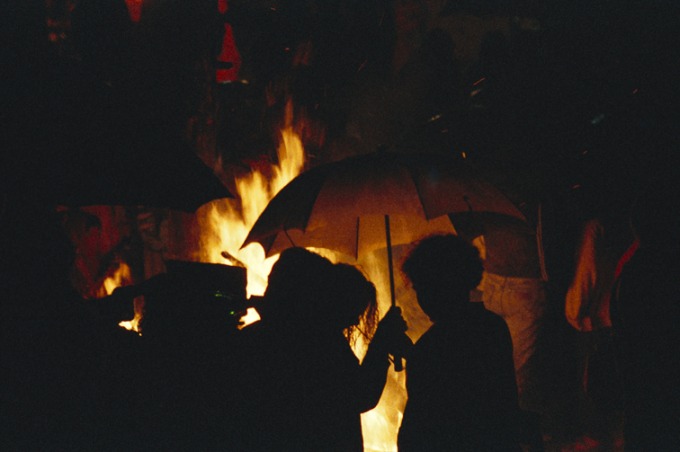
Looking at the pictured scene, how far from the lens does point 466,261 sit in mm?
2844

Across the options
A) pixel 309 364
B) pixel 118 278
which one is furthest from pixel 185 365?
pixel 118 278

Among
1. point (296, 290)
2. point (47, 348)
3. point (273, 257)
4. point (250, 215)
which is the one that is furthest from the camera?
point (250, 215)

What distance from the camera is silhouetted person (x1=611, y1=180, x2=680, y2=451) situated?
2840 mm

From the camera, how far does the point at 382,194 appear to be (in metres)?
3.33

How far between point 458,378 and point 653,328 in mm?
1134

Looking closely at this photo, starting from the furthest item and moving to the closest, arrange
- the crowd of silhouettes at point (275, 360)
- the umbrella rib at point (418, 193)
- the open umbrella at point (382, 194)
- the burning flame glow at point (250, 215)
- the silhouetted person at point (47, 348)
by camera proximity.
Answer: the burning flame glow at point (250, 215), the open umbrella at point (382, 194), the umbrella rib at point (418, 193), the crowd of silhouettes at point (275, 360), the silhouetted person at point (47, 348)

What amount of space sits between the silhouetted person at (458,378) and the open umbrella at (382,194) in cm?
50

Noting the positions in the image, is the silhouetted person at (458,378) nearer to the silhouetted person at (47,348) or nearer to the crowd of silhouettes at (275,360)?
the crowd of silhouettes at (275,360)

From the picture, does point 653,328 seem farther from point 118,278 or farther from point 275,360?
point 118,278

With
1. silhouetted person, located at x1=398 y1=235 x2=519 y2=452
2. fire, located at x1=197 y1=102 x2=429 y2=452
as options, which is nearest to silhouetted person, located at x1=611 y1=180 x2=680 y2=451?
silhouetted person, located at x1=398 y1=235 x2=519 y2=452

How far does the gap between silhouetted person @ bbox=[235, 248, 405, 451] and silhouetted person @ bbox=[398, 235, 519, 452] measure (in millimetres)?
255

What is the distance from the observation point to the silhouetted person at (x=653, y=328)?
9.32 ft

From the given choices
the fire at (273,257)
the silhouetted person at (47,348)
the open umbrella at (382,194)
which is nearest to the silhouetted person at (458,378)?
the open umbrella at (382,194)

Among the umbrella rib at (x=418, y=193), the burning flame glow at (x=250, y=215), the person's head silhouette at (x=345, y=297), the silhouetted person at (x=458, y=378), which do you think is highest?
the burning flame glow at (x=250, y=215)
